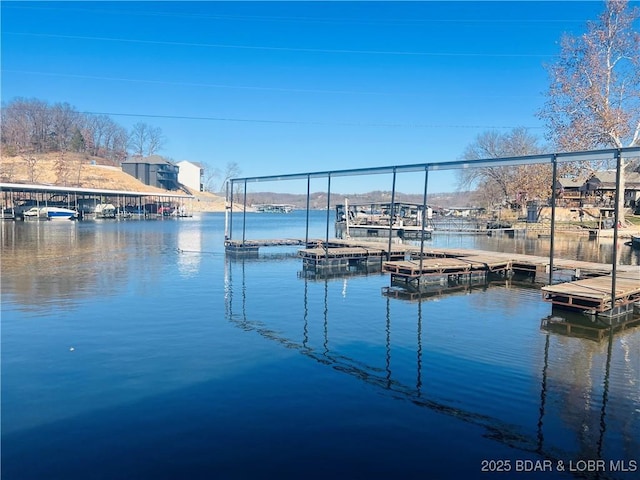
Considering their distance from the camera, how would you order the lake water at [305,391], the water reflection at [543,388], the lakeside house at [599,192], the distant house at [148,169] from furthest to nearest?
1. the distant house at [148,169]
2. the lakeside house at [599,192]
3. the water reflection at [543,388]
4. the lake water at [305,391]

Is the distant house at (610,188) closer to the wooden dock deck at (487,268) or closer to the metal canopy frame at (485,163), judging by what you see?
the wooden dock deck at (487,268)

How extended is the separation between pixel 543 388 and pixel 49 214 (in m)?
70.6

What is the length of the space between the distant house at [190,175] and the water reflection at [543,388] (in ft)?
454

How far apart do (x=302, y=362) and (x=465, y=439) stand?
3.69 metres

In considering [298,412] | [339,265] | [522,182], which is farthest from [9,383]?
[522,182]

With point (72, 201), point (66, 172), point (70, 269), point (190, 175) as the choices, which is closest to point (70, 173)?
point (66, 172)

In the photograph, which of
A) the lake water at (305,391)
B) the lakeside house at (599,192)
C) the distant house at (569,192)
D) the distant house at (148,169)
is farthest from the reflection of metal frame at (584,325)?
the distant house at (148,169)

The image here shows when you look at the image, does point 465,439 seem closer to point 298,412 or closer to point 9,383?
point 298,412

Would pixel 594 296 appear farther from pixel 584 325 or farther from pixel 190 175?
pixel 190 175

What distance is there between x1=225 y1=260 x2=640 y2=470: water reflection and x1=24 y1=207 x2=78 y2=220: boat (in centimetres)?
6245

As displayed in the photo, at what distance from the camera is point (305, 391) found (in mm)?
7820

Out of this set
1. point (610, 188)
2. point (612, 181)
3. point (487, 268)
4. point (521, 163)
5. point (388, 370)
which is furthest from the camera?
point (612, 181)

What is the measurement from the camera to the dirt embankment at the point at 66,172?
91.6 metres

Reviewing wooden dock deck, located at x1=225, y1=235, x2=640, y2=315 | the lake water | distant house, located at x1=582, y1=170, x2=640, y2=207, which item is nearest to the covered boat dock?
wooden dock deck, located at x1=225, y1=235, x2=640, y2=315
